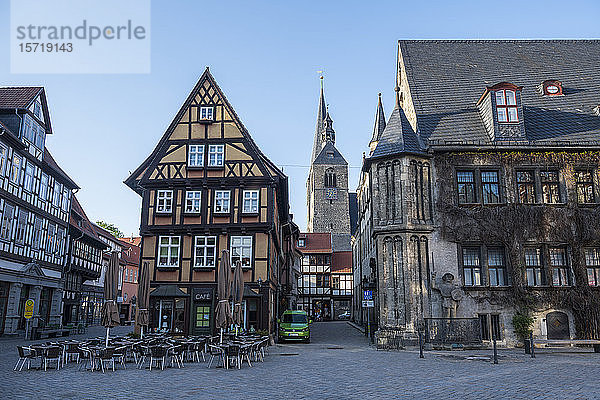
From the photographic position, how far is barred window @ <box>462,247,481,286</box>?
21.8 m

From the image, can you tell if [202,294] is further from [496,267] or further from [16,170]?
[496,267]

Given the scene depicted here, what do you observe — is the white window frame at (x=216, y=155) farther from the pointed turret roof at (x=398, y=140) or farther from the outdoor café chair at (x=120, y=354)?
the outdoor café chair at (x=120, y=354)

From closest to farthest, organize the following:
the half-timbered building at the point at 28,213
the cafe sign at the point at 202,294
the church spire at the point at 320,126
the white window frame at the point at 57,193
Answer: the cafe sign at the point at 202,294 < the half-timbered building at the point at 28,213 < the white window frame at the point at 57,193 < the church spire at the point at 320,126

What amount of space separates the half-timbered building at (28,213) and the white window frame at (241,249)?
39.0 ft

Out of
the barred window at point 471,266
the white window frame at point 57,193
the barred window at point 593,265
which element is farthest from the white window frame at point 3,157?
the barred window at point 593,265

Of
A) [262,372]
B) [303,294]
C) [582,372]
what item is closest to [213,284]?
[262,372]

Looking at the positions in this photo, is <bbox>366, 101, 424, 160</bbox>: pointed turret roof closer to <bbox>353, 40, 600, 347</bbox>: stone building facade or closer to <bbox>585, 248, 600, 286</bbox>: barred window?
<bbox>353, 40, 600, 347</bbox>: stone building facade

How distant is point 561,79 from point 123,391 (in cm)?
2599

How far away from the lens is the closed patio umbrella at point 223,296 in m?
17.0

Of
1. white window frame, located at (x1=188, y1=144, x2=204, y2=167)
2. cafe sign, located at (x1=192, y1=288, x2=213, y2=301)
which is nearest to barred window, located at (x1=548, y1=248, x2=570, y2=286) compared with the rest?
cafe sign, located at (x1=192, y1=288, x2=213, y2=301)

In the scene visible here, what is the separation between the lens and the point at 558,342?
18.2m

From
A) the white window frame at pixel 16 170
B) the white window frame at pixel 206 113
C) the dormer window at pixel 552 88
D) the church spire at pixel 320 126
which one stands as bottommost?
the white window frame at pixel 16 170

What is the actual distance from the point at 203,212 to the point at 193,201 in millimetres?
839

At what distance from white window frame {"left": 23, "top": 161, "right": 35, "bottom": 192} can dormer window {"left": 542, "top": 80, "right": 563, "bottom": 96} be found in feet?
93.1
